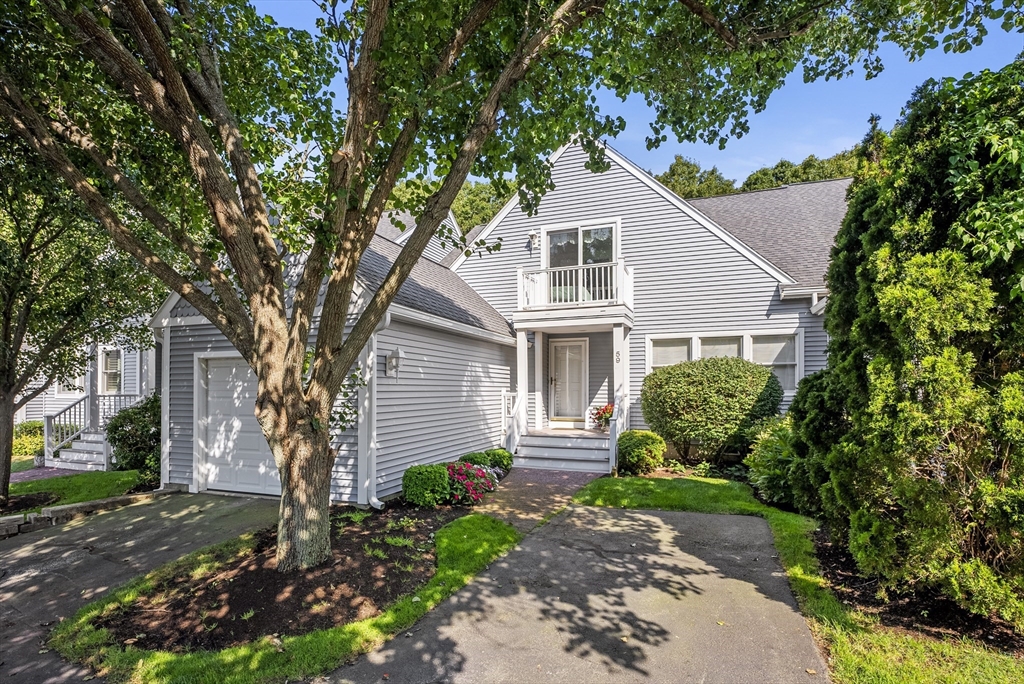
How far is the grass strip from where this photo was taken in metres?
3.33

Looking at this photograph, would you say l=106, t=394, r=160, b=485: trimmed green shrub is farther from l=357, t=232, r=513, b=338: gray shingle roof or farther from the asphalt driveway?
the asphalt driveway

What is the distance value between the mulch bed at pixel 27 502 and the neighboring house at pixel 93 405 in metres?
2.11

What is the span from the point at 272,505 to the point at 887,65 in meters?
9.68

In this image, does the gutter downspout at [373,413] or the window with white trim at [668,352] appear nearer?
the gutter downspout at [373,413]

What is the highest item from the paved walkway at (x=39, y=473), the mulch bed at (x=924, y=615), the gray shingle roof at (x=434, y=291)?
the gray shingle roof at (x=434, y=291)

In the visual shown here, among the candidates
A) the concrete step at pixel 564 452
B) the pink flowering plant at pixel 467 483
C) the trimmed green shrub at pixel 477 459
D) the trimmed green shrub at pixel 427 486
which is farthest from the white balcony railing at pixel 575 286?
the trimmed green shrub at pixel 427 486

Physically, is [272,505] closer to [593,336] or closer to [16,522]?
[16,522]

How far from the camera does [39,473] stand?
11227 mm

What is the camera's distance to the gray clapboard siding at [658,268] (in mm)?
10992

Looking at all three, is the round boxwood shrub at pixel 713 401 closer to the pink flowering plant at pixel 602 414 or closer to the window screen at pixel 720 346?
the window screen at pixel 720 346

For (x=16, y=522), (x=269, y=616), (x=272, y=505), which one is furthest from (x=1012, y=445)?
(x=16, y=522)

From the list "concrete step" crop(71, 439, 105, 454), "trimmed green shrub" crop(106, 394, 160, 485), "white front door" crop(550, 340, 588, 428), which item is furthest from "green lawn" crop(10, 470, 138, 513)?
"white front door" crop(550, 340, 588, 428)

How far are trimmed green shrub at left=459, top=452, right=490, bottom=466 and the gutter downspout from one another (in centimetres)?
191

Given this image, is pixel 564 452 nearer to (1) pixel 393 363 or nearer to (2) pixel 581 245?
(1) pixel 393 363
